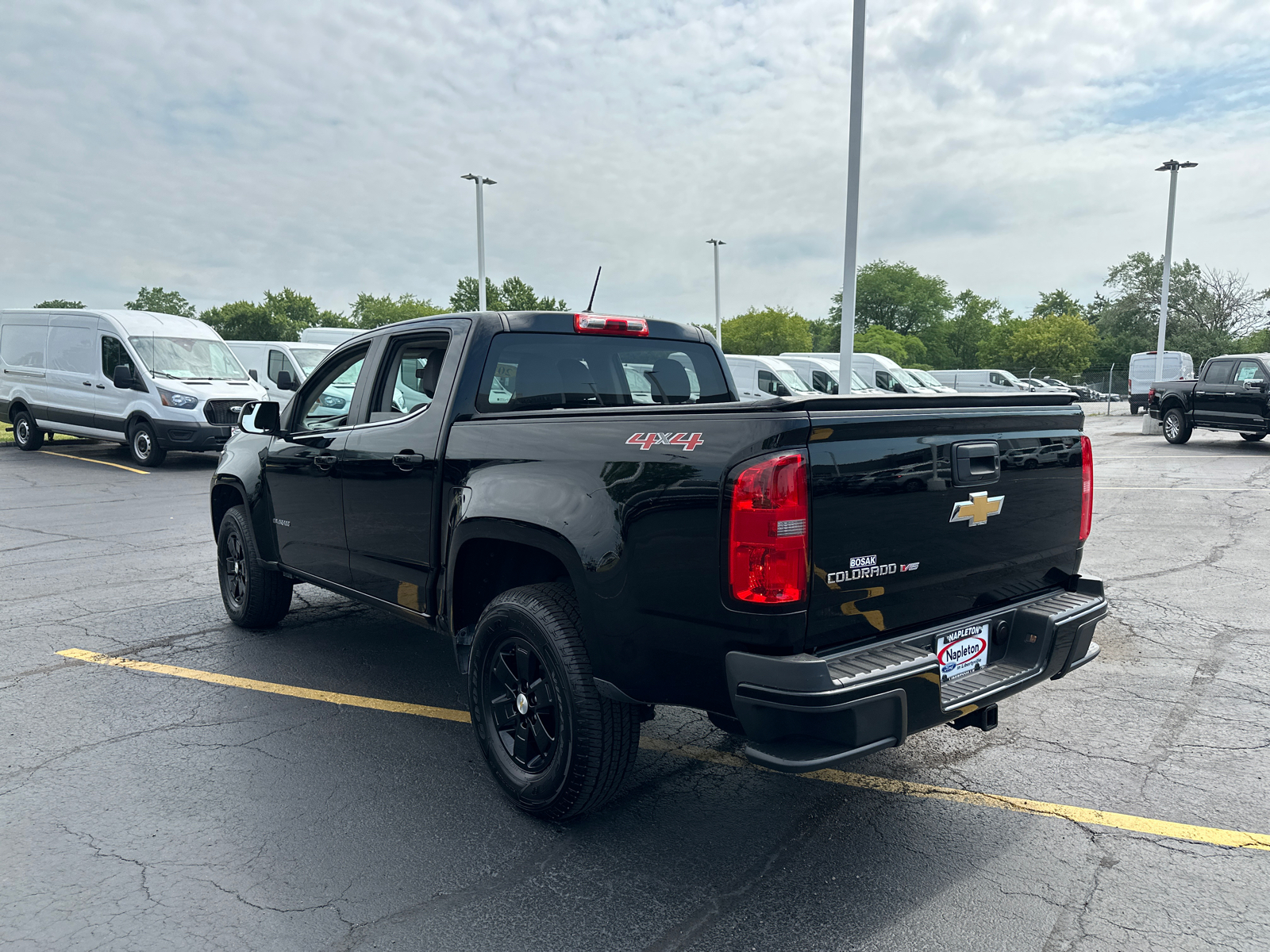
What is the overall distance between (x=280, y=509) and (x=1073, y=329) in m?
87.9

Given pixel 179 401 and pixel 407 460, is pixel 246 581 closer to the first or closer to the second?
pixel 407 460

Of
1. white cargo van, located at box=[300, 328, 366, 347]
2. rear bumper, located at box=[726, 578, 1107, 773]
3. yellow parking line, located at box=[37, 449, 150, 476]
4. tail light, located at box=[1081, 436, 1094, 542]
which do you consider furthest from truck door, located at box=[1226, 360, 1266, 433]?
white cargo van, located at box=[300, 328, 366, 347]

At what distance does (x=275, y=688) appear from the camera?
4.91 meters

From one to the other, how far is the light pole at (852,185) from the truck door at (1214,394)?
29.7ft

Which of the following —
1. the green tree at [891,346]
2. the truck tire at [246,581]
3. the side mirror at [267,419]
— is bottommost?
the truck tire at [246,581]

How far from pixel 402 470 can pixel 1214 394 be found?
64.7 ft

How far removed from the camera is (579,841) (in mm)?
3281

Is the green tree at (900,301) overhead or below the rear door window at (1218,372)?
overhead

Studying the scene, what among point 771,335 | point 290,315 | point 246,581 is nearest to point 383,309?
point 290,315

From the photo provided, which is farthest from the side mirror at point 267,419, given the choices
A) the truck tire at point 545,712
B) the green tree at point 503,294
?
the green tree at point 503,294

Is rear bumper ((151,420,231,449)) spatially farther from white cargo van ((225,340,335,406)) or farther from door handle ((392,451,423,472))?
door handle ((392,451,423,472))

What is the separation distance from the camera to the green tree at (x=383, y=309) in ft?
339

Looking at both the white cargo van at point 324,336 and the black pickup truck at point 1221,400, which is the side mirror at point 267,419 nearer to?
the black pickup truck at point 1221,400

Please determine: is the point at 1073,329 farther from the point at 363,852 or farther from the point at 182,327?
the point at 363,852
